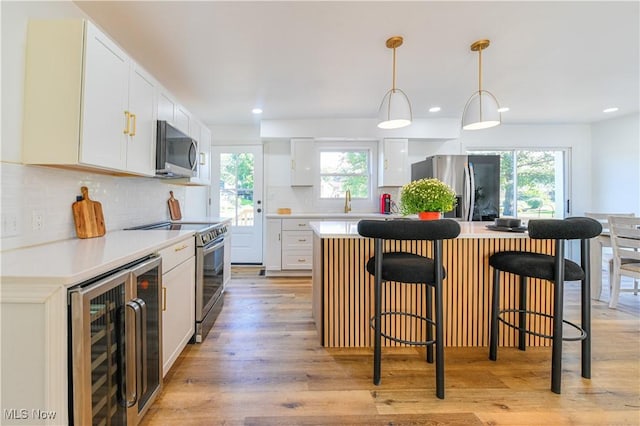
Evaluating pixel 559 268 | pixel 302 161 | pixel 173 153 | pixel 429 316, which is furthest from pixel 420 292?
pixel 302 161

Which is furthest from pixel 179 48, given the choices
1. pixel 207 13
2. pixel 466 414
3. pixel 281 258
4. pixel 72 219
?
pixel 466 414

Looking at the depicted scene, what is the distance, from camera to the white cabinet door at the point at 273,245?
4320mm

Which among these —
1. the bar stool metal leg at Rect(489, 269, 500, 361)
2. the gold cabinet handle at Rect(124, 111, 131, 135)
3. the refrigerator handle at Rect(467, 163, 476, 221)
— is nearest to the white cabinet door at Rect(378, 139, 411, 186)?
the refrigerator handle at Rect(467, 163, 476, 221)

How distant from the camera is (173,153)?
2527 millimetres

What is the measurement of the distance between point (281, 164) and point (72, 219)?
328 centimetres

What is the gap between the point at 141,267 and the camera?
4.53 feet

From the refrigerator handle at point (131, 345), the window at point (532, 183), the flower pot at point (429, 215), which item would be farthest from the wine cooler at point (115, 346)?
the window at point (532, 183)

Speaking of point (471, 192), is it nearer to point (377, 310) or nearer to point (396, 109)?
point (396, 109)

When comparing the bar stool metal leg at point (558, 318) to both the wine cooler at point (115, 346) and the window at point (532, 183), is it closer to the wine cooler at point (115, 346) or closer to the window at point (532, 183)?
the wine cooler at point (115, 346)

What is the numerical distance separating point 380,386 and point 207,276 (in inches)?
62.9

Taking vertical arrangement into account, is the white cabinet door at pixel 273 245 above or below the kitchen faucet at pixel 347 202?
below

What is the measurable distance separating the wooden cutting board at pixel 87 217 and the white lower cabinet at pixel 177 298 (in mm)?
568

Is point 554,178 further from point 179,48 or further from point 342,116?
point 179,48

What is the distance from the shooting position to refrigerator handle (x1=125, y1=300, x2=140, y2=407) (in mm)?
1244
